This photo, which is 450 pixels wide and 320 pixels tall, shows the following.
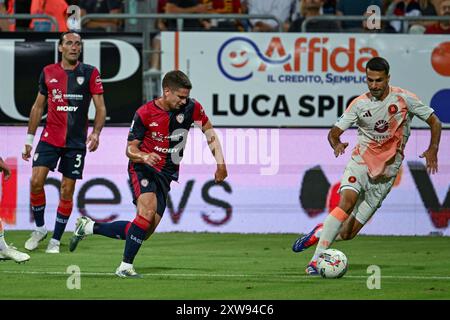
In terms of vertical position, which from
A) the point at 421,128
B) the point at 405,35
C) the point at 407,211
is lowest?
the point at 407,211

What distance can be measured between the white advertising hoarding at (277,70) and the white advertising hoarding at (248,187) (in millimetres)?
375

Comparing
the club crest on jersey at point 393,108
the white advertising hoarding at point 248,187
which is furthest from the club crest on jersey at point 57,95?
the club crest on jersey at point 393,108

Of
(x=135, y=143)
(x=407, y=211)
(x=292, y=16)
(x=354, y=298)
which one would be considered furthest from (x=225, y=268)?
(x=292, y=16)

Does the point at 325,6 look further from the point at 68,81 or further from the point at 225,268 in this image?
the point at 225,268

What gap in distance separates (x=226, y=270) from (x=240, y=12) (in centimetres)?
720

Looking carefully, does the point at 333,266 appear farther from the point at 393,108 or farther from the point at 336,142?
the point at 393,108

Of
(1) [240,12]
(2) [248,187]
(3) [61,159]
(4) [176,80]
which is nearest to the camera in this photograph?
(4) [176,80]

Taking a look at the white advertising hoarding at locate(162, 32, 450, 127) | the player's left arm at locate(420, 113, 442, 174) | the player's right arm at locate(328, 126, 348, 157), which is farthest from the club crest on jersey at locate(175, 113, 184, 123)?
the white advertising hoarding at locate(162, 32, 450, 127)

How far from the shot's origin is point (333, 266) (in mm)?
12453

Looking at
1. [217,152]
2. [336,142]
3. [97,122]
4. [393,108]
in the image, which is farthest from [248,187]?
[217,152]

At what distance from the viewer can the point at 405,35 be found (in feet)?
61.1

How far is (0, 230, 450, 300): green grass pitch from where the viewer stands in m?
11.3

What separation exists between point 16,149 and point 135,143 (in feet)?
19.3

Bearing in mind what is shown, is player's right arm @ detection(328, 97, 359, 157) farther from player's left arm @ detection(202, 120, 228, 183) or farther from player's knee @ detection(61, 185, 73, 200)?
player's knee @ detection(61, 185, 73, 200)
